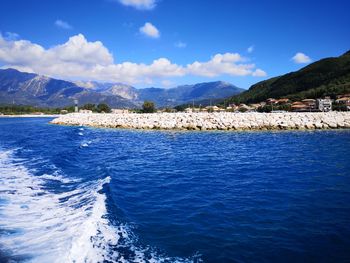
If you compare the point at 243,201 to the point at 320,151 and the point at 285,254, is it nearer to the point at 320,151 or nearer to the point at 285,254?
the point at 285,254

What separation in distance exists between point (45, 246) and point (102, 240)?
60.9 inches

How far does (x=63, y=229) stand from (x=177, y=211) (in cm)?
412

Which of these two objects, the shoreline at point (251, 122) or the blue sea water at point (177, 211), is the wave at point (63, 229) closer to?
the blue sea water at point (177, 211)

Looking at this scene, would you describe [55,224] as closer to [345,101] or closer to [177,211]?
[177,211]

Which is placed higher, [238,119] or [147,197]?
[238,119]

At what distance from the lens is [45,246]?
337 inches

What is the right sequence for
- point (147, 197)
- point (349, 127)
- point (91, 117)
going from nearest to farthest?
point (147, 197) → point (349, 127) → point (91, 117)

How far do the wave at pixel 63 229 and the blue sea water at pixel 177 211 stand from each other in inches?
1.3

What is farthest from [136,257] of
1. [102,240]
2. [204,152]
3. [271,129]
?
[271,129]

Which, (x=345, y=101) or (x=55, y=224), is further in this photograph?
(x=345, y=101)

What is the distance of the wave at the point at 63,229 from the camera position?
26.2 feet

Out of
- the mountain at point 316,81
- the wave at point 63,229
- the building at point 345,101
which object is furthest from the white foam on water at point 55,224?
the mountain at point 316,81

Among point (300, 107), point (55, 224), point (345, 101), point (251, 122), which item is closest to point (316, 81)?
point (300, 107)

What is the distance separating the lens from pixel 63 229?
9.80m
